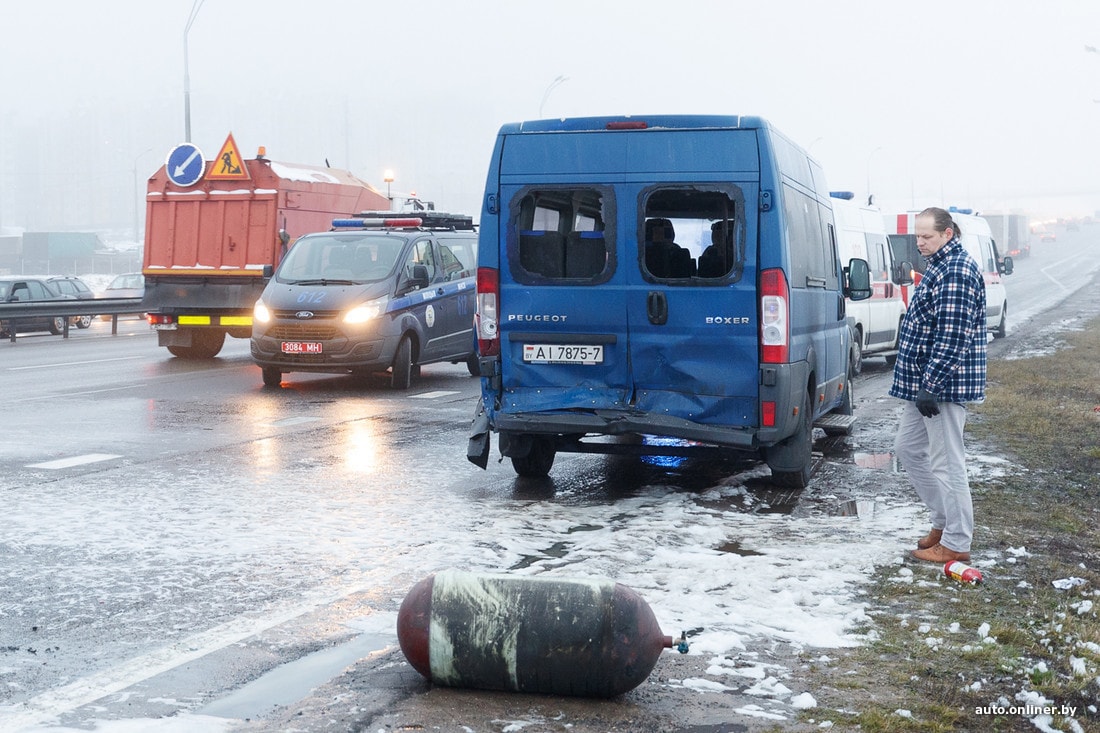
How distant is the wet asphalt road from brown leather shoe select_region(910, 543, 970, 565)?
1.42 meters

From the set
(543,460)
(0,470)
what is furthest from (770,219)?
(0,470)

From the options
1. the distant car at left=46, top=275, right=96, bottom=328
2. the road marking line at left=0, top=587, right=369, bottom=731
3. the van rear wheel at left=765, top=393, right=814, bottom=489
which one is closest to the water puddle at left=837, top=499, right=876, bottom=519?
the van rear wheel at left=765, top=393, right=814, bottom=489

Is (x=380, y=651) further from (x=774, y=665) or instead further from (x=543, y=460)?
(x=543, y=460)

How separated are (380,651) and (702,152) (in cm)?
431

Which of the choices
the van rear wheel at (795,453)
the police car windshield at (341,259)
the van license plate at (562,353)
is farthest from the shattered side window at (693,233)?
the police car windshield at (341,259)

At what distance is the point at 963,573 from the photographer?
6.24 m

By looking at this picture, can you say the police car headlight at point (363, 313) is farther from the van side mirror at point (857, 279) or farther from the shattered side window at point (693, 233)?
the shattered side window at point (693, 233)

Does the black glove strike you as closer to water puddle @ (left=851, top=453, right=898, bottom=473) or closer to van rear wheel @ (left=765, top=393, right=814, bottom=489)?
van rear wheel @ (left=765, top=393, right=814, bottom=489)

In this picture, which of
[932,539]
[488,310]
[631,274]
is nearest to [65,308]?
[488,310]

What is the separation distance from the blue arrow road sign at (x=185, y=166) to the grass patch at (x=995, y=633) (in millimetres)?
15073

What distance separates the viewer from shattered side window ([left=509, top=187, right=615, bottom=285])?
27.9 feet

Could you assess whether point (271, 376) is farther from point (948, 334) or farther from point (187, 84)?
point (187, 84)

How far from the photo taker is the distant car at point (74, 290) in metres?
34.0

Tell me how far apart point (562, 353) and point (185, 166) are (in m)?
14.3
